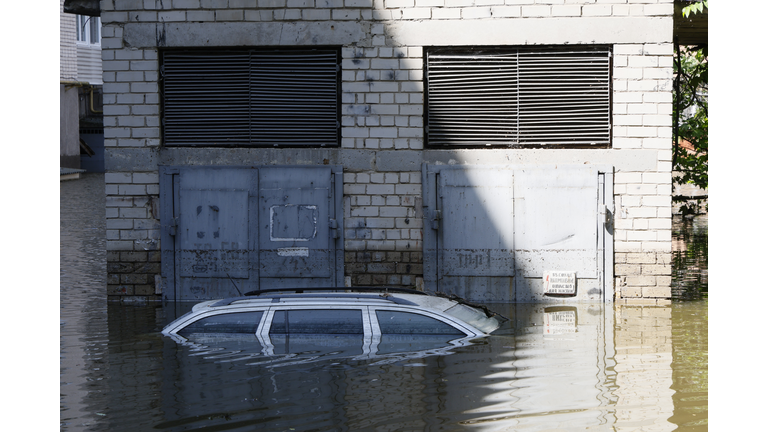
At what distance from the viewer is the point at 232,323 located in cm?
888

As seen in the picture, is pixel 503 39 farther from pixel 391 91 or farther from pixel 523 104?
pixel 391 91

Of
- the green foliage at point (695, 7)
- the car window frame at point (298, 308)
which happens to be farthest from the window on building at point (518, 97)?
the car window frame at point (298, 308)

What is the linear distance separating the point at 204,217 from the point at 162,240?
0.85m

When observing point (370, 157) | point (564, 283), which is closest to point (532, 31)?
point (370, 157)

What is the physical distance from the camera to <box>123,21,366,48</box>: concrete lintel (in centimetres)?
1344

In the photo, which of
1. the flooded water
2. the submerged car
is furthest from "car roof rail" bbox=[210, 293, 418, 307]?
the flooded water

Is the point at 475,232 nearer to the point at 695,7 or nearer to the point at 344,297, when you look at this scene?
the point at 344,297

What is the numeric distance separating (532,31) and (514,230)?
10.8 ft

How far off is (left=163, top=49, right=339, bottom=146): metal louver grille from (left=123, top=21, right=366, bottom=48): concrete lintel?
0.83ft

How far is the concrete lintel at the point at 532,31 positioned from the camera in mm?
13062

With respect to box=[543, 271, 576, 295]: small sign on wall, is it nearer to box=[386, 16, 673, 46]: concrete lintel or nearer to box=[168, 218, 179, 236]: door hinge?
box=[386, 16, 673, 46]: concrete lintel

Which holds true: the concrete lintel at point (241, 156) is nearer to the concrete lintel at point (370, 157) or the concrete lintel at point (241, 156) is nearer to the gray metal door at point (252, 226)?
the concrete lintel at point (370, 157)

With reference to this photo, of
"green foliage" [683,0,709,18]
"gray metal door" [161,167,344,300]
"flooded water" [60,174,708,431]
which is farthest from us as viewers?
"green foliage" [683,0,709,18]

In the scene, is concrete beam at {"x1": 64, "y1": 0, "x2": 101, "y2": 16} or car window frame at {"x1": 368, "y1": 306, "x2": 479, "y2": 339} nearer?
car window frame at {"x1": 368, "y1": 306, "x2": 479, "y2": 339}
